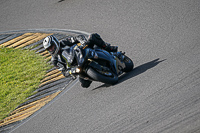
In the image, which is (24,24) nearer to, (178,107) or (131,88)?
(131,88)

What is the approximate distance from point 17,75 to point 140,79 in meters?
5.42

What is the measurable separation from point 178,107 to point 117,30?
227 inches

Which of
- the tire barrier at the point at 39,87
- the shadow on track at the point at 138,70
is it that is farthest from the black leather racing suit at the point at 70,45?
the tire barrier at the point at 39,87

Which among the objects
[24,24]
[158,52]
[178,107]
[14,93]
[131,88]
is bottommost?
[178,107]

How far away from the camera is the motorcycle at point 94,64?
7.41 meters

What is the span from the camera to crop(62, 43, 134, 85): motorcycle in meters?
7.41

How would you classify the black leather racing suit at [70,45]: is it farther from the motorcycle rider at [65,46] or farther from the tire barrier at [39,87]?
the tire barrier at [39,87]

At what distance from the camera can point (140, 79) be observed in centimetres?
732

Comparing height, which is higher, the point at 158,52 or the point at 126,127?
the point at 158,52

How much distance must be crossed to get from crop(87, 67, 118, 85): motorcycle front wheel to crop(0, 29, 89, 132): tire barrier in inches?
77.5

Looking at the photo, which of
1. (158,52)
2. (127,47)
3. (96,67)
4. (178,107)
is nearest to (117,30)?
(127,47)

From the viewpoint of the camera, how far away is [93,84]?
855 centimetres

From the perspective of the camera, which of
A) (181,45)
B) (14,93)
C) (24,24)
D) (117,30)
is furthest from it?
(24,24)

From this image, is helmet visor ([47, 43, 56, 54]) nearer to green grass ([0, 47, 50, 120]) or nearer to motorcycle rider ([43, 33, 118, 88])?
motorcycle rider ([43, 33, 118, 88])
